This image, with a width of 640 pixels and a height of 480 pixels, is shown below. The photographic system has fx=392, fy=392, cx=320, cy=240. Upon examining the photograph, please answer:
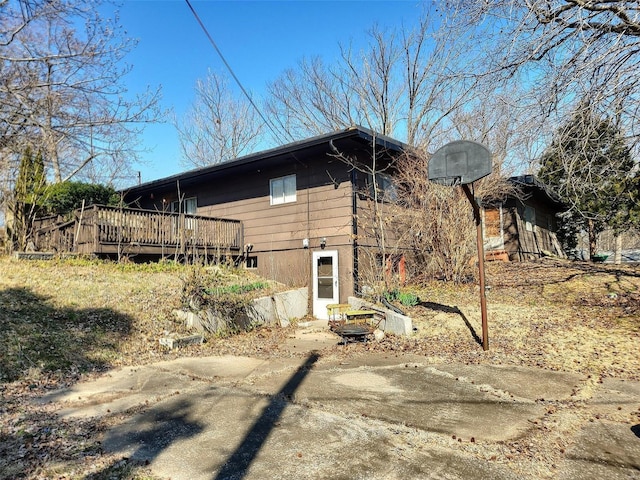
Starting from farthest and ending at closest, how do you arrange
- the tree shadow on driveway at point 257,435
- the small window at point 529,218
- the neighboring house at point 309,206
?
the small window at point 529,218, the neighboring house at point 309,206, the tree shadow on driveway at point 257,435

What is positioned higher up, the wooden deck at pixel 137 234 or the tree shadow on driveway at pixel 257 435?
the wooden deck at pixel 137 234

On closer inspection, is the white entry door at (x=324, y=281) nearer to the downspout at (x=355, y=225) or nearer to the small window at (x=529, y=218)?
the downspout at (x=355, y=225)

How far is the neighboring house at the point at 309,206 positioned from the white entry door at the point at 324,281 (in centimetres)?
1

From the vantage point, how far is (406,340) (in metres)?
7.31

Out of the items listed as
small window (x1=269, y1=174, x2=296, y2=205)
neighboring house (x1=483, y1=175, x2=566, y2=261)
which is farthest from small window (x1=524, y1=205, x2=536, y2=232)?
small window (x1=269, y1=174, x2=296, y2=205)

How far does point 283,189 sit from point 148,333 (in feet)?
19.6

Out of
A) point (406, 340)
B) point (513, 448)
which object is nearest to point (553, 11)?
point (406, 340)

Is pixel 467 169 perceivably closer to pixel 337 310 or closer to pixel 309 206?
pixel 337 310

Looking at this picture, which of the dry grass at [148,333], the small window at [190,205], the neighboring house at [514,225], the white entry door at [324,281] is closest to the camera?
the dry grass at [148,333]

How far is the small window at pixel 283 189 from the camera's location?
11539 millimetres

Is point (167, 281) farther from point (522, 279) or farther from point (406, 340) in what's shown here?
point (522, 279)

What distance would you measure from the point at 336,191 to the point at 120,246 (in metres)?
6.04

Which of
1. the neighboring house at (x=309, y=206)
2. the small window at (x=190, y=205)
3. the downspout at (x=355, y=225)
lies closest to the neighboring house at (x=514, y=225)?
the neighboring house at (x=309, y=206)

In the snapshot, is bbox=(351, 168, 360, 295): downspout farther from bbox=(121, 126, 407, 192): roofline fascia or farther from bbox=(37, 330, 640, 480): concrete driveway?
bbox=(37, 330, 640, 480): concrete driveway
